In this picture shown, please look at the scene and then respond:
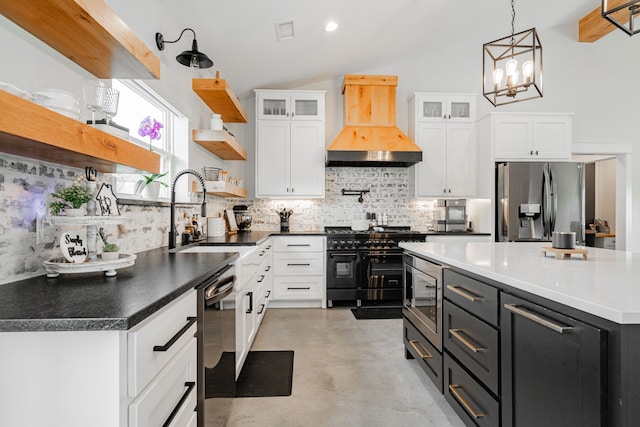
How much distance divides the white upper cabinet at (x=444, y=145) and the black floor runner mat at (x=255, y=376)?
9.65 ft

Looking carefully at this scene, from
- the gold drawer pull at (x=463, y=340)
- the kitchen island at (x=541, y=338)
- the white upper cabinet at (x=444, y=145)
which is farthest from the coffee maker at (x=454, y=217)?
the gold drawer pull at (x=463, y=340)

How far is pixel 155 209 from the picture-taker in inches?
94.3

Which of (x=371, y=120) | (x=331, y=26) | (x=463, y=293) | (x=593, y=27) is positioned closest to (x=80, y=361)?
(x=463, y=293)

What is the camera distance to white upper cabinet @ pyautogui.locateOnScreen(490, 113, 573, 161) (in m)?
4.32

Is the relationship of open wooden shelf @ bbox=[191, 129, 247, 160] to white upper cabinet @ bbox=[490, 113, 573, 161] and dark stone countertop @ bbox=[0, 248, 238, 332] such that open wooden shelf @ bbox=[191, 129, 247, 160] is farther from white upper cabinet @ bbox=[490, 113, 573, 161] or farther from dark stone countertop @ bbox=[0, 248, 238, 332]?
white upper cabinet @ bbox=[490, 113, 573, 161]

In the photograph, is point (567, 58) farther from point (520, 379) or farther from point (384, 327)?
point (520, 379)

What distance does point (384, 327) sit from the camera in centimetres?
354

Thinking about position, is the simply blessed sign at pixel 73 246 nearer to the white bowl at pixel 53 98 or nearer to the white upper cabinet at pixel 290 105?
the white bowl at pixel 53 98

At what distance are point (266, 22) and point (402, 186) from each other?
9.55 feet

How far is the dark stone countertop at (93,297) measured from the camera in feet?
2.56

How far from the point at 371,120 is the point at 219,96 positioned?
2.25m

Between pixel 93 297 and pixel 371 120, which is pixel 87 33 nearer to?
pixel 93 297

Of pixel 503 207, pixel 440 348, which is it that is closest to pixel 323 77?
pixel 503 207

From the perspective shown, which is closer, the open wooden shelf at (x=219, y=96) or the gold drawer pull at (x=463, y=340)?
the gold drawer pull at (x=463, y=340)
